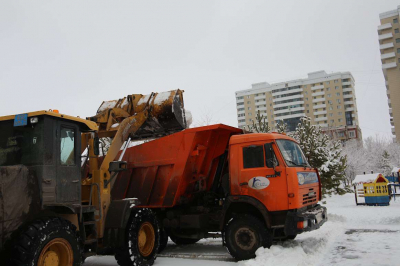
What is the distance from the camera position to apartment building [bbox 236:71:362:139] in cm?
9538

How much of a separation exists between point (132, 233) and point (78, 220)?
1.29 meters

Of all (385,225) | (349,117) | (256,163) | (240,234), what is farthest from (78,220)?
(349,117)

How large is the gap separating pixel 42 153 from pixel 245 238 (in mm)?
4396

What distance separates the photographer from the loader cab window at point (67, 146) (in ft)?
18.1

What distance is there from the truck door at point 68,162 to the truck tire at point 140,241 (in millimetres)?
1405

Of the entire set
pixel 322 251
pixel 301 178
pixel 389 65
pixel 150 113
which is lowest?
pixel 322 251

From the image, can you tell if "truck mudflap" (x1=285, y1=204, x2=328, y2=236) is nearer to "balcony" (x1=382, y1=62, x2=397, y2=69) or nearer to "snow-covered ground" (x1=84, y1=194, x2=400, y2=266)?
"snow-covered ground" (x1=84, y1=194, x2=400, y2=266)

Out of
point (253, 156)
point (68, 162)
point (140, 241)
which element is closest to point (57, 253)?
point (68, 162)

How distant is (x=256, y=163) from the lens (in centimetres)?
748

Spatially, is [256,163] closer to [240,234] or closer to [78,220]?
[240,234]

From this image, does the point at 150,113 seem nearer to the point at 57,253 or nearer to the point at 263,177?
the point at 263,177

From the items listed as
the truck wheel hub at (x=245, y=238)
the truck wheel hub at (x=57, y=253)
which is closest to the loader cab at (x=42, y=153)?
the truck wheel hub at (x=57, y=253)

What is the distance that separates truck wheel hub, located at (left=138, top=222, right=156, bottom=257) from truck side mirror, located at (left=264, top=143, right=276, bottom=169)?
289cm

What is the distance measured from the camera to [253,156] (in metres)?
7.55
